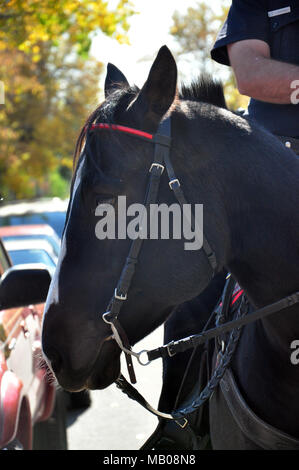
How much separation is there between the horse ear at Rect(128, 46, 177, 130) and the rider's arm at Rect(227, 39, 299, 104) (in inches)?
21.2

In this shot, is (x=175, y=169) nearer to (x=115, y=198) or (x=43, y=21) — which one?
(x=115, y=198)

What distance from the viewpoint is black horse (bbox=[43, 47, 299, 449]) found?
2.20 m

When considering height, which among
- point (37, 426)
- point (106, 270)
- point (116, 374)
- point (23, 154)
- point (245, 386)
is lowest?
point (23, 154)

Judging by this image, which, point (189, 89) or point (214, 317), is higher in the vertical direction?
point (189, 89)

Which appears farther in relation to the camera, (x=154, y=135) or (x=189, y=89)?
(x=189, y=89)

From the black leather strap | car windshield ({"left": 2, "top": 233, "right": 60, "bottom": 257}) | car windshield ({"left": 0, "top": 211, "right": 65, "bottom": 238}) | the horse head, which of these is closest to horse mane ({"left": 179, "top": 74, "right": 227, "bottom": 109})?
Answer: the horse head

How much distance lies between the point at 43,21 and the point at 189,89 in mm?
5832

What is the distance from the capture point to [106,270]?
7.22 feet

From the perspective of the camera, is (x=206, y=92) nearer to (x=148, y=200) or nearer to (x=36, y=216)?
(x=148, y=200)

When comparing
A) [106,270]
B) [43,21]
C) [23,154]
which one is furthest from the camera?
[23,154]

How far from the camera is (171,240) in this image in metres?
2.22

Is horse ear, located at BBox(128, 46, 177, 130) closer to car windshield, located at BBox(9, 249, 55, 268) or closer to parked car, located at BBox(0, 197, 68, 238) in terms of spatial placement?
car windshield, located at BBox(9, 249, 55, 268)

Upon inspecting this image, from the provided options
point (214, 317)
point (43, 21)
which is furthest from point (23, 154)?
point (214, 317)

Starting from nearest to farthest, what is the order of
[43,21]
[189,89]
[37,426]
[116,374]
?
1. [116,374]
2. [189,89]
3. [37,426]
4. [43,21]
